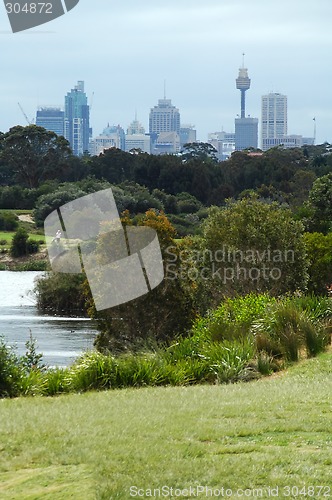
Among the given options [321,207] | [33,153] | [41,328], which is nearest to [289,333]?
[41,328]

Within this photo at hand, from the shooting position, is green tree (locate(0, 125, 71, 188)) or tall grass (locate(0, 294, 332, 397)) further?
green tree (locate(0, 125, 71, 188))

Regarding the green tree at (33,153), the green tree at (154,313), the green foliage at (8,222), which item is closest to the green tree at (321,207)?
the green tree at (154,313)

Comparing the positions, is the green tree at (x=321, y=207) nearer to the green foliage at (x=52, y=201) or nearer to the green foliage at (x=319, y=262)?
the green foliage at (x=319, y=262)

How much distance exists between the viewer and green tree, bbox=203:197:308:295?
104 feet

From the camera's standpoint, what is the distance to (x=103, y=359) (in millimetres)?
12391

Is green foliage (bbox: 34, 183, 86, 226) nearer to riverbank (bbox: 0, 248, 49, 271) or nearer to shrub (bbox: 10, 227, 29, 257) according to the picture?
shrub (bbox: 10, 227, 29, 257)

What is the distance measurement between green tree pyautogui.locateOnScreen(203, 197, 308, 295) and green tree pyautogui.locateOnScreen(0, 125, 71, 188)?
256 feet

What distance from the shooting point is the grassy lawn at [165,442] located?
680cm

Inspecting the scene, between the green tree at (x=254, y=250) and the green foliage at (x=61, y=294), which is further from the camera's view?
the green foliage at (x=61, y=294)

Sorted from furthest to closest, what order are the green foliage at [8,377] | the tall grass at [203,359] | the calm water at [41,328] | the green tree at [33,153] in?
the green tree at [33,153] < the calm water at [41,328] < the tall grass at [203,359] < the green foliage at [8,377]

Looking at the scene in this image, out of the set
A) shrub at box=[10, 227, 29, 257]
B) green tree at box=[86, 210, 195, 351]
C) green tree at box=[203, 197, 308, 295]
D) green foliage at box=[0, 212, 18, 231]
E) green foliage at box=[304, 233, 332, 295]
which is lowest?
shrub at box=[10, 227, 29, 257]

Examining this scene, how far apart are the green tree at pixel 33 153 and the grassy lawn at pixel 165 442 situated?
3989 inches

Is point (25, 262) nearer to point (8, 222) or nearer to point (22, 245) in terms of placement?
point (22, 245)

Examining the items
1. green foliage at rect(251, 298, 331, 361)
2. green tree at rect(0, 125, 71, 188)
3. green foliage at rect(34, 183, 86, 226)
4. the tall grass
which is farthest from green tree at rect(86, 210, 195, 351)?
green tree at rect(0, 125, 71, 188)
